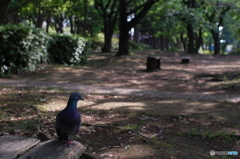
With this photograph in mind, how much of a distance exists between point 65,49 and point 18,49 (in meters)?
4.60

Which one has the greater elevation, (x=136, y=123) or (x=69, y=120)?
(x=69, y=120)

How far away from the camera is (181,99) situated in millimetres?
9016

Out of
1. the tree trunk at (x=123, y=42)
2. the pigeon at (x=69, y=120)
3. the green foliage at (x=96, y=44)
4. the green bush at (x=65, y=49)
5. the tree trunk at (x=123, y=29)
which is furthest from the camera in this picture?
the green foliage at (x=96, y=44)

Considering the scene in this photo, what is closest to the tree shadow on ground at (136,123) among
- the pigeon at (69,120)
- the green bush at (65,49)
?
the pigeon at (69,120)

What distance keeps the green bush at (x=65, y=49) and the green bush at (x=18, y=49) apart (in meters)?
2.32

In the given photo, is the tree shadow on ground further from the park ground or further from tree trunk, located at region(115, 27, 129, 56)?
tree trunk, located at region(115, 27, 129, 56)

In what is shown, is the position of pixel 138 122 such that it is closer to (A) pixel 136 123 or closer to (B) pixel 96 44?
(A) pixel 136 123

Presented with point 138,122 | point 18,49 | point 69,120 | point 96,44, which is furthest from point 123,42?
point 69,120

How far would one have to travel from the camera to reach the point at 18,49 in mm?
12453

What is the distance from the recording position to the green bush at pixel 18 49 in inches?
473

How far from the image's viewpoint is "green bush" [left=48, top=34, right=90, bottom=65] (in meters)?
16.3

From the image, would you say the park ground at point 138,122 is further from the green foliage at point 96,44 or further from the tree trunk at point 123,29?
the green foliage at point 96,44

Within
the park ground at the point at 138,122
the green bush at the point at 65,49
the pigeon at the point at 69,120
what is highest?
the green bush at the point at 65,49

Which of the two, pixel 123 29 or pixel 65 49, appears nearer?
pixel 65 49
